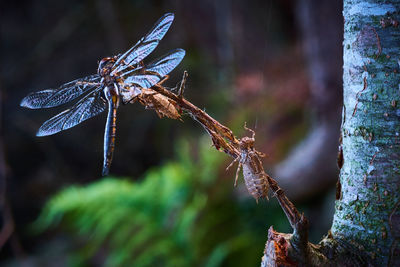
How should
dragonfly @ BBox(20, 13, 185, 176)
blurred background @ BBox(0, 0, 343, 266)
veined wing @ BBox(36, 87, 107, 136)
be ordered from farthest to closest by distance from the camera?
1. blurred background @ BBox(0, 0, 343, 266)
2. veined wing @ BBox(36, 87, 107, 136)
3. dragonfly @ BBox(20, 13, 185, 176)

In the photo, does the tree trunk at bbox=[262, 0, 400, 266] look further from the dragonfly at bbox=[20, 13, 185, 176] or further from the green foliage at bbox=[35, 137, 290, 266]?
the green foliage at bbox=[35, 137, 290, 266]

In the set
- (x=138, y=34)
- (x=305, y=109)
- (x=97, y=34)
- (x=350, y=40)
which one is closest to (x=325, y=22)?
(x=305, y=109)

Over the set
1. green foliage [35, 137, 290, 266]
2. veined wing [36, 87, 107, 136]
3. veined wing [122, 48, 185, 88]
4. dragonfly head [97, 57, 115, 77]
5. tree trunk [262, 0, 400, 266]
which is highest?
dragonfly head [97, 57, 115, 77]

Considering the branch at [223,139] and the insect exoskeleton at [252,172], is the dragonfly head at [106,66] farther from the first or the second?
the insect exoskeleton at [252,172]

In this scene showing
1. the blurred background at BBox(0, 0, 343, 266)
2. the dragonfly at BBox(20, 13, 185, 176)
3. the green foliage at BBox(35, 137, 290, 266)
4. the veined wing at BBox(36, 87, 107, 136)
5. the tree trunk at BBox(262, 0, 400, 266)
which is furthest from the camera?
the blurred background at BBox(0, 0, 343, 266)

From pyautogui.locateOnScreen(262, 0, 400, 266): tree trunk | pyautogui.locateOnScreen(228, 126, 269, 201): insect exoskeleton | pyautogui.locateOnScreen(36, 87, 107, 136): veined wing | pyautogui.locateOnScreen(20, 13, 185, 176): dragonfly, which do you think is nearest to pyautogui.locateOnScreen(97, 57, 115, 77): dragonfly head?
pyautogui.locateOnScreen(20, 13, 185, 176): dragonfly

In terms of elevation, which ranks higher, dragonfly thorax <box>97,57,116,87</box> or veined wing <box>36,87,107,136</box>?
dragonfly thorax <box>97,57,116,87</box>

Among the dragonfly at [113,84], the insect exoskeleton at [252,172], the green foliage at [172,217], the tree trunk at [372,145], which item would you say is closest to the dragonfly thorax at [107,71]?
the dragonfly at [113,84]

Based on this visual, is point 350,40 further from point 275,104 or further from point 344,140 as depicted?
point 275,104
